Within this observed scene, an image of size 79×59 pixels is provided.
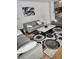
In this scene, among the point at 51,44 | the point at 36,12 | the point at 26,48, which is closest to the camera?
the point at 26,48

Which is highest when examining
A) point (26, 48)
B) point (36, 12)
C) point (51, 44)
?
point (36, 12)

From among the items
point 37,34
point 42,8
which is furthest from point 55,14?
point 37,34

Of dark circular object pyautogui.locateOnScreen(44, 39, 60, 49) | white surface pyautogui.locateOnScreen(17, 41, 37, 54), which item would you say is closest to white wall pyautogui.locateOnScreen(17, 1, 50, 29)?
dark circular object pyautogui.locateOnScreen(44, 39, 60, 49)

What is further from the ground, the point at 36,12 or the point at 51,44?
the point at 36,12

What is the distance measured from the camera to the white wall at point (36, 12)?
9.62ft

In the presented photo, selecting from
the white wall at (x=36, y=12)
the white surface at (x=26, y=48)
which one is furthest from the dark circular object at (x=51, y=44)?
the white wall at (x=36, y=12)

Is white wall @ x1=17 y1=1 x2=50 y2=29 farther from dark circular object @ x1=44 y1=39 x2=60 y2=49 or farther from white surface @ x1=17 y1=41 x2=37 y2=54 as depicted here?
white surface @ x1=17 y1=41 x2=37 y2=54

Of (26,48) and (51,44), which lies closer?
(26,48)

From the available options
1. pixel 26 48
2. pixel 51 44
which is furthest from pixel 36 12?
pixel 26 48

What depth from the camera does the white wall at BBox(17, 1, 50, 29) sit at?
2934 millimetres

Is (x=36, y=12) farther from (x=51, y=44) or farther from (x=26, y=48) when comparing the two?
(x=26, y=48)

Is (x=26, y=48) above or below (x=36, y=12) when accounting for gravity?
below

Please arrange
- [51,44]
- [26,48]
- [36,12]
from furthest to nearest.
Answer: [36,12], [51,44], [26,48]

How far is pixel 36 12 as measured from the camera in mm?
3553
